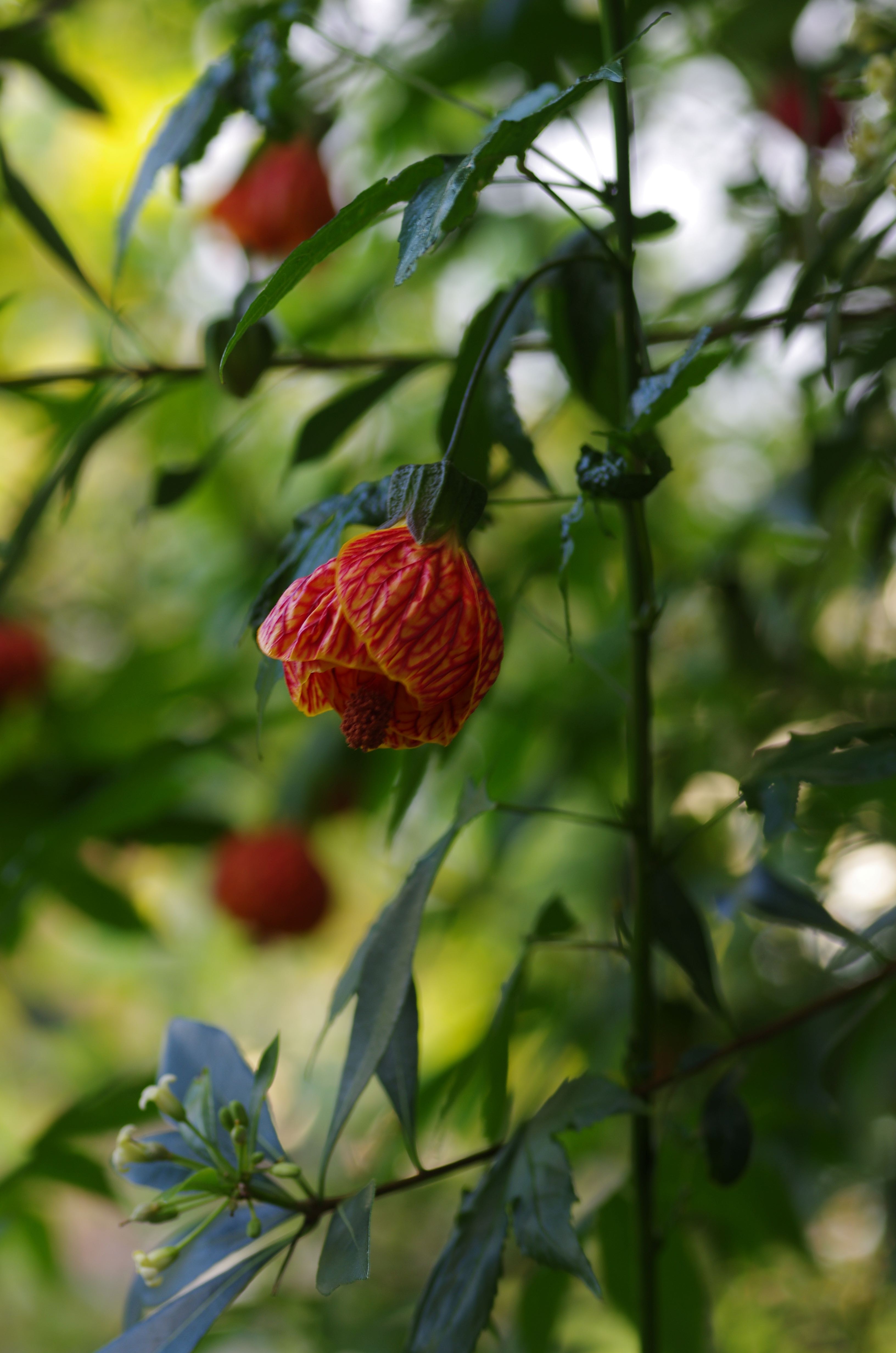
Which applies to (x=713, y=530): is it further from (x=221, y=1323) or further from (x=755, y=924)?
(x=221, y=1323)

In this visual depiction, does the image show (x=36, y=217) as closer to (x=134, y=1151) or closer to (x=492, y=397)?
(x=492, y=397)

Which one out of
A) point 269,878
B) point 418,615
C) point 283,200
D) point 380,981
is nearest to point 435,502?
point 418,615

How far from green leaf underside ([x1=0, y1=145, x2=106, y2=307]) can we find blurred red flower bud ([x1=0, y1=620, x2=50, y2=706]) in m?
0.43

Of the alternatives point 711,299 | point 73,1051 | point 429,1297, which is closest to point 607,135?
point 711,299

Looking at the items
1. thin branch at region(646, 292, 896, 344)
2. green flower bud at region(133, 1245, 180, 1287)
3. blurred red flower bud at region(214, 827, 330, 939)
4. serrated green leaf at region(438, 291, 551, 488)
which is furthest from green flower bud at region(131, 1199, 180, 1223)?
blurred red flower bud at region(214, 827, 330, 939)

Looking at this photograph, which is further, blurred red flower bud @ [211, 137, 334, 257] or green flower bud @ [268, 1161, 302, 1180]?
blurred red flower bud @ [211, 137, 334, 257]

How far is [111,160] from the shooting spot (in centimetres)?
132

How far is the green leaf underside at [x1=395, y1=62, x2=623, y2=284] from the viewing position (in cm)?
23

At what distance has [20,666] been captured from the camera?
84 cm

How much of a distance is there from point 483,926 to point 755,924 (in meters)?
0.33

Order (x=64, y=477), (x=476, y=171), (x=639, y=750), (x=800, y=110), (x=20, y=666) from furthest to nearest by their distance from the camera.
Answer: (x=20, y=666) → (x=800, y=110) → (x=64, y=477) → (x=639, y=750) → (x=476, y=171)

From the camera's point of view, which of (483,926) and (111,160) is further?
(111,160)

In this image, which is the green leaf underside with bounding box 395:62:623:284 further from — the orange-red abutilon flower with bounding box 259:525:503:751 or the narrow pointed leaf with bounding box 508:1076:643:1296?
the narrow pointed leaf with bounding box 508:1076:643:1296

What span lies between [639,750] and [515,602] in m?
0.07
